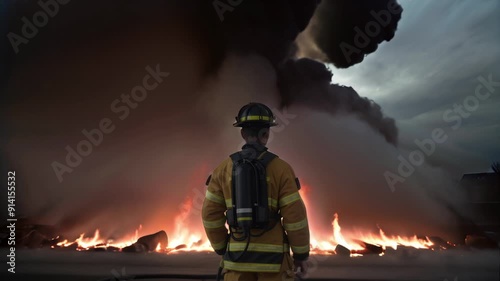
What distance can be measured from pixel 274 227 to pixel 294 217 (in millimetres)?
209

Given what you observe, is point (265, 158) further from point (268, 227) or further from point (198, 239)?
point (198, 239)

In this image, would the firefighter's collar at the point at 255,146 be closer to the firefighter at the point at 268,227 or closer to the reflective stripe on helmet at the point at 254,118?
the firefighter at the point at 268,227

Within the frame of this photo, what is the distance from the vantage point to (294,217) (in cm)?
267
